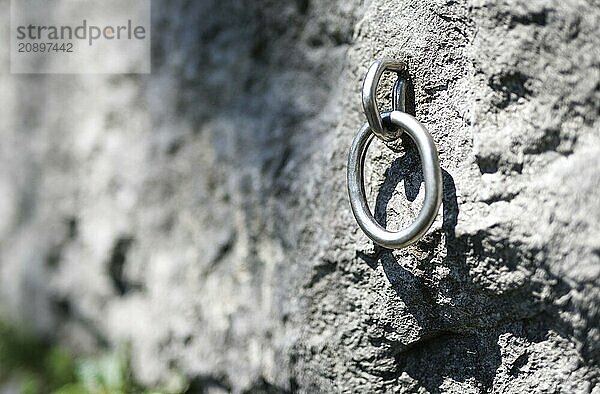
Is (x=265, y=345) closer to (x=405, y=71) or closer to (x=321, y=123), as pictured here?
(x=321, y=123)

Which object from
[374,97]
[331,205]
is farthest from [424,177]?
[331,205]

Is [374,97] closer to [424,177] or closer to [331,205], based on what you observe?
[424,177]

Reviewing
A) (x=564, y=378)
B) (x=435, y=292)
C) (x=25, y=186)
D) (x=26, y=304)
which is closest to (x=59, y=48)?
(x=25, y=186)

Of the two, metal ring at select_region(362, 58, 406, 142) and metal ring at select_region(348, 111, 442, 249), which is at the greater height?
metal ring at select_region(362, 58, 406, 142)
